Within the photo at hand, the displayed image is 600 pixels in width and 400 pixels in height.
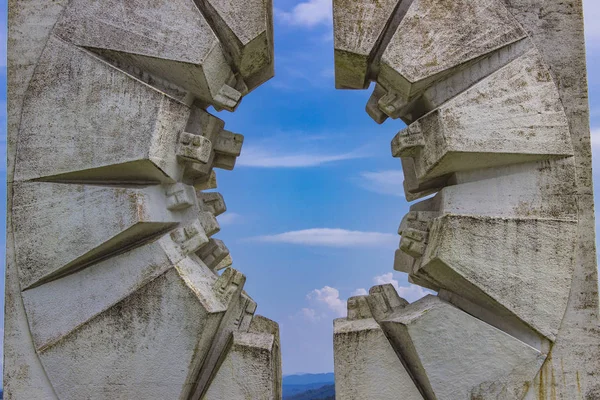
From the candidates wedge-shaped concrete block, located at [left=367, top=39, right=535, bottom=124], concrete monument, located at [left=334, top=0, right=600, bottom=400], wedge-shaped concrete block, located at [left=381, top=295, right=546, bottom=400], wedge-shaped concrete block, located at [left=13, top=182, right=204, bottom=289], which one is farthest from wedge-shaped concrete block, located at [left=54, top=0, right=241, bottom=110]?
wedge-shaped concrete block, located at [left=381, top=295, right=546, bottom=400]

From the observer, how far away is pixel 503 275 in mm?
5457

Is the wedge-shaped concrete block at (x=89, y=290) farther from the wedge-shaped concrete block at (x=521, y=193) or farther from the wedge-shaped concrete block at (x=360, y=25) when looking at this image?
the wedge-shaped concrete block at (x=521, y=193)

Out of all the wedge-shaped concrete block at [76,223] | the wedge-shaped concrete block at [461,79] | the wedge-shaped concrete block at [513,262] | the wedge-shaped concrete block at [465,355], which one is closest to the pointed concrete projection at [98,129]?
the wedge-shaped concrete block at [76,223]

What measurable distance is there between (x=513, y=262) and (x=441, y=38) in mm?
1774

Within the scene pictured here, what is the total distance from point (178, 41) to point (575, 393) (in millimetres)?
4027

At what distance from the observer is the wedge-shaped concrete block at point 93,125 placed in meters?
5.59

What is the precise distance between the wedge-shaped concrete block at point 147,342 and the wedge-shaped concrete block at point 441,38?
226 cm

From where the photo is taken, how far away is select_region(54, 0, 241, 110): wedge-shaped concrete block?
5.74 m

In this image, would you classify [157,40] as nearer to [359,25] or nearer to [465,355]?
[359,25]

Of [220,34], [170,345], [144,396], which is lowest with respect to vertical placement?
[144,396]

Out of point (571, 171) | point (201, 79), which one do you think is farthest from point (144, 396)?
point (571, 171)

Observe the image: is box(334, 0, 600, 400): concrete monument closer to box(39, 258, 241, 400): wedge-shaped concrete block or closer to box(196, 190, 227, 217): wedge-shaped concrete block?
box(39, 258, 241, 400): wedge-shaped concrete block

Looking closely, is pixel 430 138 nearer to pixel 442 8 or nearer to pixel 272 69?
pixel 442 8

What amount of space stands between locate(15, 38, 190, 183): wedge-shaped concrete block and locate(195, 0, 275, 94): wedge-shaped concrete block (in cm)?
65
